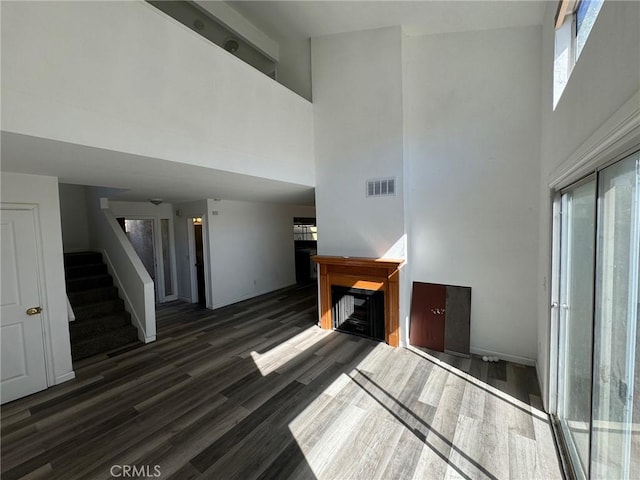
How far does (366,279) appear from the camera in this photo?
160 inches

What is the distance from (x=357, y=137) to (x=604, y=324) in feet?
11.2

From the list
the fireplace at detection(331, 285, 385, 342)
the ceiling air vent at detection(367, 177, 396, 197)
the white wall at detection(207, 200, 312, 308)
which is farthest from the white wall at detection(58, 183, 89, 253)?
the ceiling air vent at detection(367, 177, 396, 197)

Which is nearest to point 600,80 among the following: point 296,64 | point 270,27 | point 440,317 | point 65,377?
point 440,317

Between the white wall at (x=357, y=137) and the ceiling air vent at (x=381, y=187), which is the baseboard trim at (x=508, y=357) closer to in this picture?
the white wall at (x=357, y=137)

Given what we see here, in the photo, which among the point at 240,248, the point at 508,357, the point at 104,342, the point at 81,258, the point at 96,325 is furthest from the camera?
the point at 240,248

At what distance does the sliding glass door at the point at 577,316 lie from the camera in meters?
1.69

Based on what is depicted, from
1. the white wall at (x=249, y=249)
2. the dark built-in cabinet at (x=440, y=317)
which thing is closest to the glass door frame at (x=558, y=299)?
the dark built-in cabinet at (x=440, y=317)

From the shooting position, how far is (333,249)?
173 inches

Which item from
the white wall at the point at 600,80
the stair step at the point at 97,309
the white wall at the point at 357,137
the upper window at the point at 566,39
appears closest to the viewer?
the white wall at the point at 600,80

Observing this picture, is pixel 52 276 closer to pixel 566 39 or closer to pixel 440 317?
pixel 440 317

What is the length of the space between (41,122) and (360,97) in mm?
3569

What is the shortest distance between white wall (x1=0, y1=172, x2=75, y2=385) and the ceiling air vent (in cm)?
390

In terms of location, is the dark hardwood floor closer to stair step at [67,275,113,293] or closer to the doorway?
stair step at [67,275,113,293]

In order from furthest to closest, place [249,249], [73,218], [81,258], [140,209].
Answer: [249,249]
[140,209]
[73,218]
[81,258]
